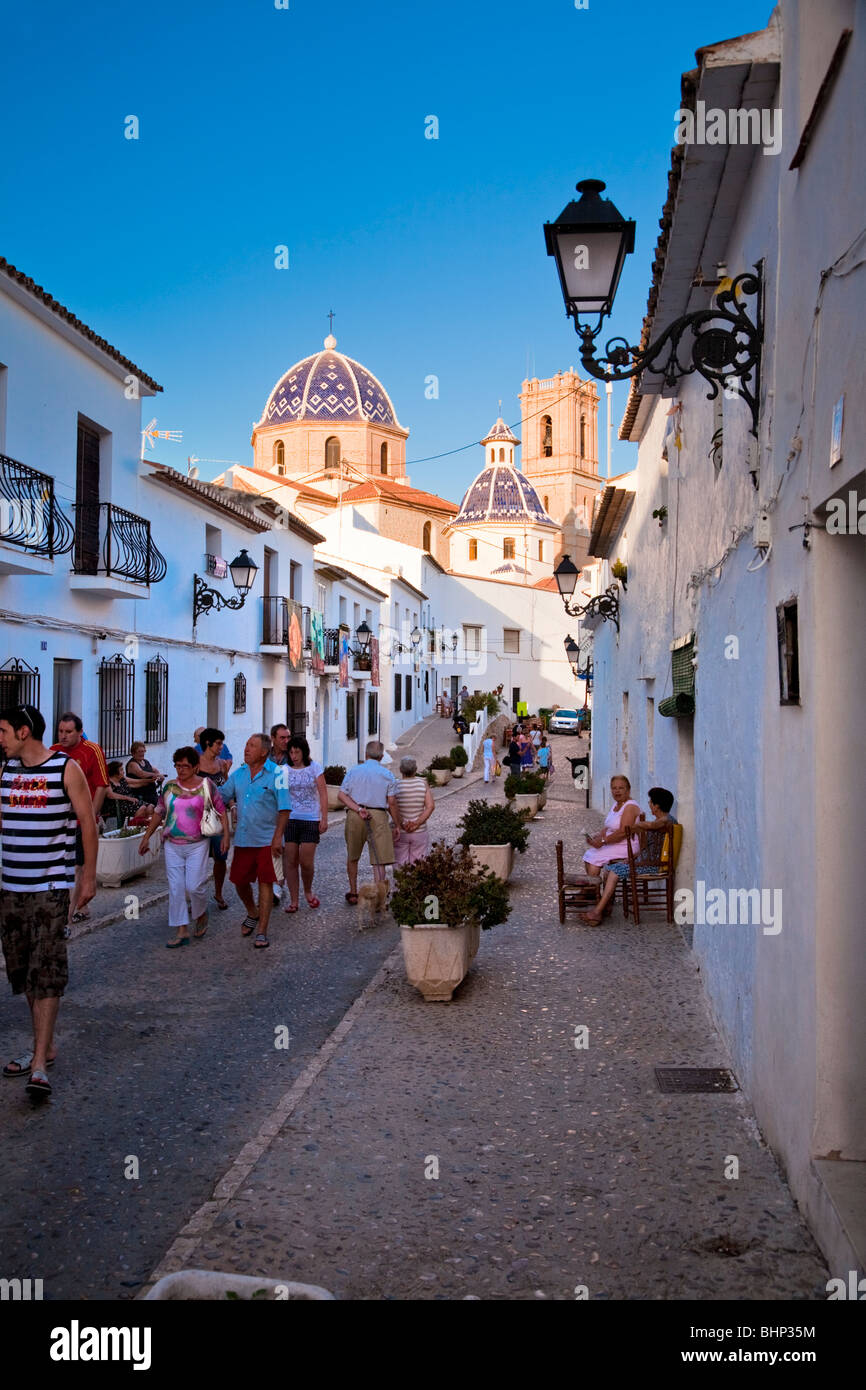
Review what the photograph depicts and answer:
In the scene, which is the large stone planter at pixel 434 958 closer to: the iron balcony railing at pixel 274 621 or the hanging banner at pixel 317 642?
the iron balcony railing at pixel 274 621

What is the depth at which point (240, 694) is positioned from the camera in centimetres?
2127

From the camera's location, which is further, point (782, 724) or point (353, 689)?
point (353, 689)

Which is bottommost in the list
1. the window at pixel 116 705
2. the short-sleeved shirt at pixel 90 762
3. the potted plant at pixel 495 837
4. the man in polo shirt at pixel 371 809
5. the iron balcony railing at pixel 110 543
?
the potted plant at pixel 495 837

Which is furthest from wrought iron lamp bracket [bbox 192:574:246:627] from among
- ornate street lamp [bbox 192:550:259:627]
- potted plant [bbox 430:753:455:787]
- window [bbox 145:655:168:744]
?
potted plant [bbox 430:753:455:787]

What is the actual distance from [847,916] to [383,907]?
22.3 ft

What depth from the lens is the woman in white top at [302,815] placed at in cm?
986

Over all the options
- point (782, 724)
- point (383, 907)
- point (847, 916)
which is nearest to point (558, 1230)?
point (847, 916)

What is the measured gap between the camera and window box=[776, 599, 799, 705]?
3.96 metres

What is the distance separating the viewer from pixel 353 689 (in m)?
34.1

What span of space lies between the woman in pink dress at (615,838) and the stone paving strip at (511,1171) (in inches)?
106

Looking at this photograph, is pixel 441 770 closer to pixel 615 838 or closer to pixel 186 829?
pixel 615 838

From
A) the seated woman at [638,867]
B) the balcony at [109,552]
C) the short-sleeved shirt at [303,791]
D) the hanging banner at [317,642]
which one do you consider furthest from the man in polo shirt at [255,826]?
the hanging banner at [317,642]
